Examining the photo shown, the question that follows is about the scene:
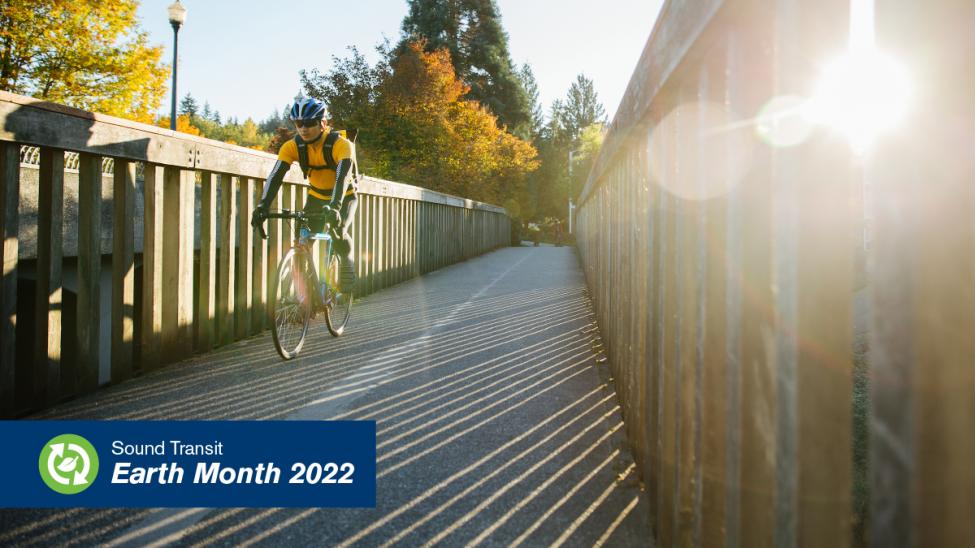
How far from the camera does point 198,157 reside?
16.5 feet

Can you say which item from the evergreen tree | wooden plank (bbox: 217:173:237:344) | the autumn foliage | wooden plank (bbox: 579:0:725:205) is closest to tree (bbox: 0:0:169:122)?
the autumn foliage

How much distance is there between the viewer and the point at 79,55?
18.5 metres

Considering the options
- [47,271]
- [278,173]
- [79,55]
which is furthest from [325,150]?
[79,55]

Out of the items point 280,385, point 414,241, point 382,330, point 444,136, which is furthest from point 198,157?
point 444,136

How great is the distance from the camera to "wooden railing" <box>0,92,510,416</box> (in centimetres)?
350

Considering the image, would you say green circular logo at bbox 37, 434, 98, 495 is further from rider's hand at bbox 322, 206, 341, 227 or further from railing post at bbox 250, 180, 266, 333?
railing post at bbox 250, 180, 266, 333

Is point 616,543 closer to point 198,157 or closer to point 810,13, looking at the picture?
point 810,13

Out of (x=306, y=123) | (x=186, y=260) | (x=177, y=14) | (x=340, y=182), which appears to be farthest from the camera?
(x=177, y=14)

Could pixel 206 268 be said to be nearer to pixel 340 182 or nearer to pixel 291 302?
pixel 291 302

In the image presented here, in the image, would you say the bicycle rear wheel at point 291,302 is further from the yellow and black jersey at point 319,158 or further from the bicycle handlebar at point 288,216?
the yellow and black jersey at point 319,158

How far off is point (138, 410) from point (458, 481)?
2037 mm

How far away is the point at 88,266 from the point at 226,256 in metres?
1.57

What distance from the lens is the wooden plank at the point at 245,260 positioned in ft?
19.3

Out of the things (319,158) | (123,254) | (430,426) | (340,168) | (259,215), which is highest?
(319,158)
